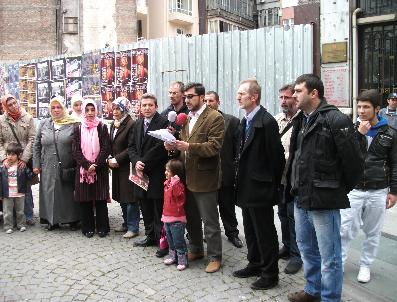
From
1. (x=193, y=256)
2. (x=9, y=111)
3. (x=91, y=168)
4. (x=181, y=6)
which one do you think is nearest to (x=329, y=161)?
(x=193, y=256)

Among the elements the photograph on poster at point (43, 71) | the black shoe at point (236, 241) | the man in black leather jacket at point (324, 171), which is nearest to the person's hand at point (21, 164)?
the black shoe at point (236, 241)

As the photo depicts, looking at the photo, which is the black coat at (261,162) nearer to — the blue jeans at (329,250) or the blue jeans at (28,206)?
the blue jeans at (329,250)

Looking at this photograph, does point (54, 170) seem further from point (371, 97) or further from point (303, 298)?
point (371, 97)

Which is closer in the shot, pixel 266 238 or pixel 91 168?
pixel 266 238

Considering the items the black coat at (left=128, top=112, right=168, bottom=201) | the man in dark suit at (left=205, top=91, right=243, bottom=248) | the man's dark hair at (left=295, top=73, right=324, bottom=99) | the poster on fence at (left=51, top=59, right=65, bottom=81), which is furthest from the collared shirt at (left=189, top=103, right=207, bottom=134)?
the poster on fence at (left=51, top=59, right=65, bottom=81)

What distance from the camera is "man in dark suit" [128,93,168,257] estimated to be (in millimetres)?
5496

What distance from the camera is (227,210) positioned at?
19.6 feet

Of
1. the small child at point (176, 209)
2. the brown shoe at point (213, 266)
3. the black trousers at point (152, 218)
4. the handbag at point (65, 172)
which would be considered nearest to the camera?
the brown shoe at point (213, 266)

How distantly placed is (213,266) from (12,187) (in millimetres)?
3560

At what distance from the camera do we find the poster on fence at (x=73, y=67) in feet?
38.5

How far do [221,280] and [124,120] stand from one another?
2727 millimetres

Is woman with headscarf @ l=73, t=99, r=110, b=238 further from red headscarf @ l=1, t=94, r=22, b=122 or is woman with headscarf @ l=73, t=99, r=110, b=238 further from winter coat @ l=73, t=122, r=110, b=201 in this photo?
red headscarf @ l=1, t=94, r=22, b=122

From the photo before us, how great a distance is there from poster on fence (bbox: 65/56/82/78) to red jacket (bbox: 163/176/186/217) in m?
7.64

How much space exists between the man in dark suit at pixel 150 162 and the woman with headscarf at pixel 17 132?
6.95 feet
